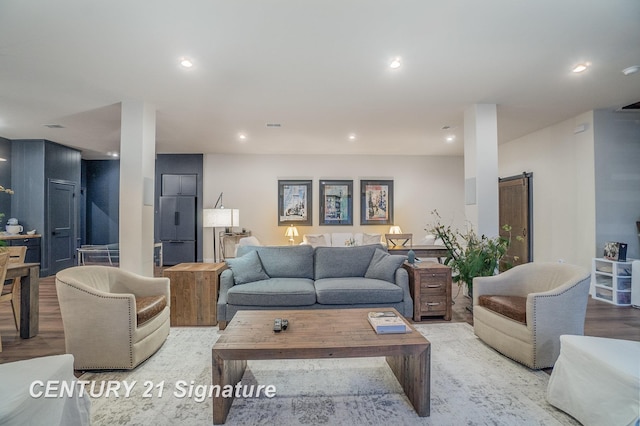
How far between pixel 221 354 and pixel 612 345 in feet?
7.78

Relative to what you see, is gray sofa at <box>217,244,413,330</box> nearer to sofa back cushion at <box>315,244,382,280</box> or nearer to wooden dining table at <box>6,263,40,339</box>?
sofa back cushion at <box>315,244,382,280</box>

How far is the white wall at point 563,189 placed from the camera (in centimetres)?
450

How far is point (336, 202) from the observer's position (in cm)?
744

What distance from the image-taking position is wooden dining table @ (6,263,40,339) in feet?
9.73

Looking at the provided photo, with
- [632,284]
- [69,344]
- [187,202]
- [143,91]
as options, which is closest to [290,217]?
[187,202]

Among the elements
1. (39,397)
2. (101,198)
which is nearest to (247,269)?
(39,397)

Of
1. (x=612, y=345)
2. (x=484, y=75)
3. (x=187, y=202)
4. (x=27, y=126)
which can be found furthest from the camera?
(x=187, y=202)

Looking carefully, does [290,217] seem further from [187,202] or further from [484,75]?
[484,75]

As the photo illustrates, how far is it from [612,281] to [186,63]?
6204 millimetres

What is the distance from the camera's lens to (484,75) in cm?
323

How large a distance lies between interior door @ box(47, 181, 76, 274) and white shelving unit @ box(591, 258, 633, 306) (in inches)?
392

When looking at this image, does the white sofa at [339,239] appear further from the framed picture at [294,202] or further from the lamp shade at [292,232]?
the framed picture at [294,202]

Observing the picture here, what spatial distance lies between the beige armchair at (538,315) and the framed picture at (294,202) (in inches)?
198

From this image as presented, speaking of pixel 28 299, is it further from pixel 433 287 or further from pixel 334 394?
pixel 433 287
